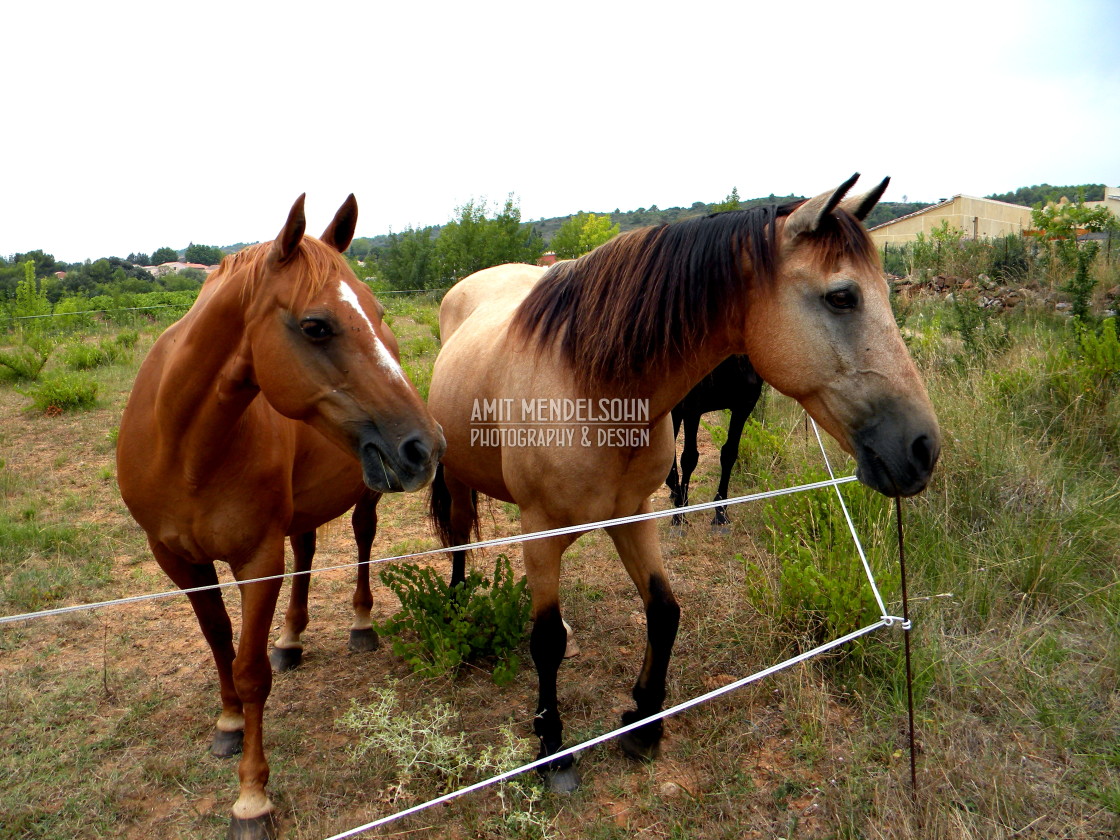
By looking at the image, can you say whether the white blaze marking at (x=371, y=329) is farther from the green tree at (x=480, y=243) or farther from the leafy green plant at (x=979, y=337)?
the green tree at (x=480, y=243)

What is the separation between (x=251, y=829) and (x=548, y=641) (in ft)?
3.96

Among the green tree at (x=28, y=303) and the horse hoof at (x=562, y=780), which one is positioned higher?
the green tree at (x=28, y=303)

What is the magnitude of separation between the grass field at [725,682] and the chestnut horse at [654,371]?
0.40 metres

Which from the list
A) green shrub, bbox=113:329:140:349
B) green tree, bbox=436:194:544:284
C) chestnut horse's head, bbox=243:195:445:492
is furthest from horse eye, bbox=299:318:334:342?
green tree, bbox=436:194:544:284

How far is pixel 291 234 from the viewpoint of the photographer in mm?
1784

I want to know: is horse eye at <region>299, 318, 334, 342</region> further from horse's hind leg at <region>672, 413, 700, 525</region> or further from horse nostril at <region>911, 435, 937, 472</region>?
horse's hind leg at <region>672, 413, 700, 525</region>

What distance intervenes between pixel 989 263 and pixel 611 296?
11.7m

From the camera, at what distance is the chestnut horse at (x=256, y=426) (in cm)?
181

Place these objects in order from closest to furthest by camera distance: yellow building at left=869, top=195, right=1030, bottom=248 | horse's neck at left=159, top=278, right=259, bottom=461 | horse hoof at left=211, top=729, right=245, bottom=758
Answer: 1. horse's neck at left=159, top=278, right=259, bottom=461
2. horse hoof at left=211, top=729, right=245, bottom=758
3. yellow building at left=869, top=195, right=1030, bottom=248

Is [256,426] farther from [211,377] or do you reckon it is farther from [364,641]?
[364,641]

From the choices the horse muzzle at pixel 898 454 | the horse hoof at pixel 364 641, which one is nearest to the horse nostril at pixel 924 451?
the horse muzzle at pixel 898 454

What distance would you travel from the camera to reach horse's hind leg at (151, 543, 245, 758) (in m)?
2.39

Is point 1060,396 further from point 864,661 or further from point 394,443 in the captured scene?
point 394,443

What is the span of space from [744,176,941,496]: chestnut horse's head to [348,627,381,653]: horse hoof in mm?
2778
